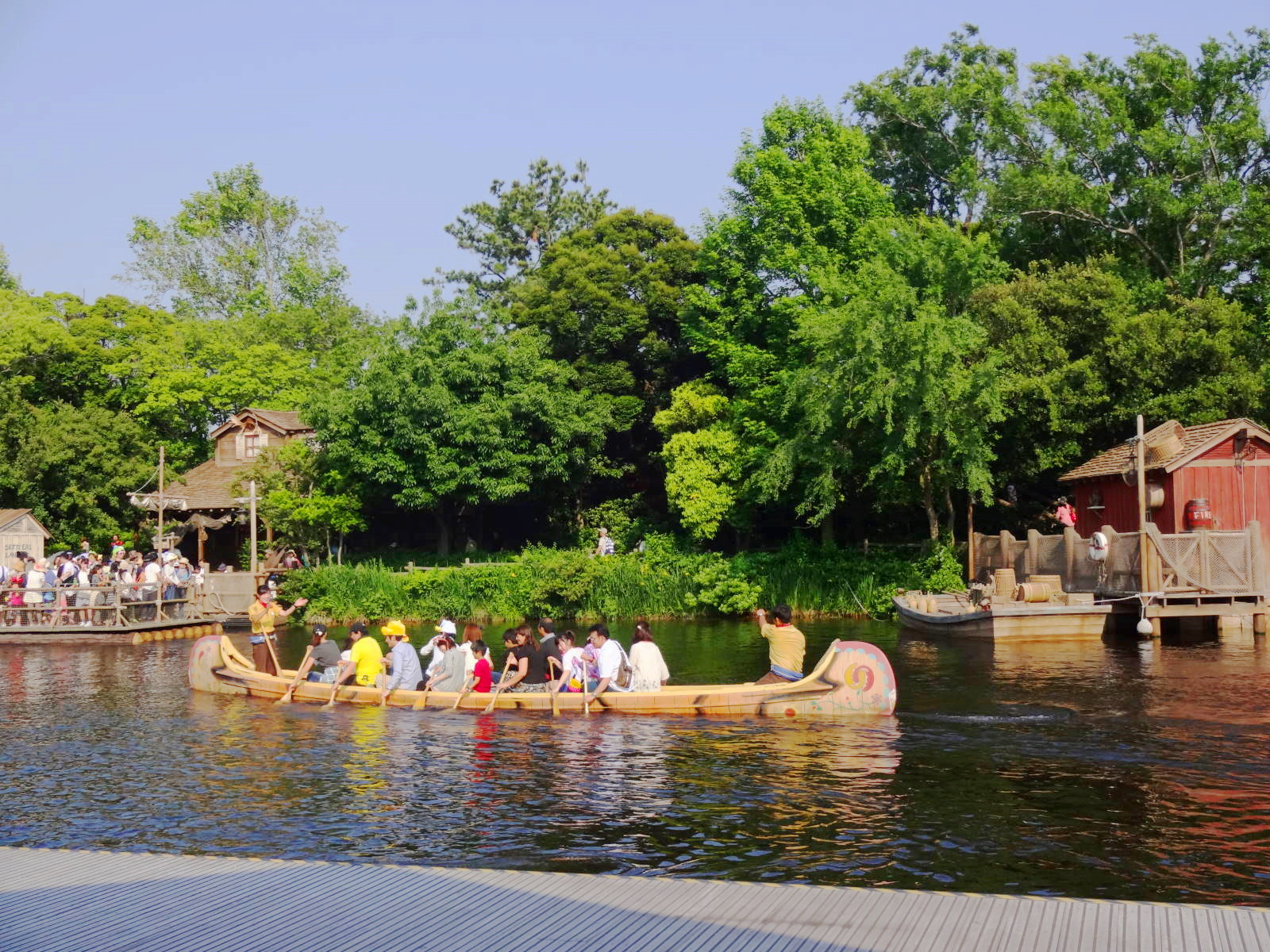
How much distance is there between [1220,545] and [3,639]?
35.2 metres

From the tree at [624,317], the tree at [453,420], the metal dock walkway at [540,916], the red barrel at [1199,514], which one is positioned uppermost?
the tree at [624,317]

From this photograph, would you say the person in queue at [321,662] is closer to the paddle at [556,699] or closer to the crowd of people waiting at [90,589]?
the paddle at [556,699]

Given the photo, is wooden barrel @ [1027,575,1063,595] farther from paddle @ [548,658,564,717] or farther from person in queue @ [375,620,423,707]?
person in queue @ [375,620,423,707]

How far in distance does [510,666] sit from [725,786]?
277 inches

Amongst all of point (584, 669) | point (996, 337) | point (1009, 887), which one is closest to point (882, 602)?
point (996, 337)

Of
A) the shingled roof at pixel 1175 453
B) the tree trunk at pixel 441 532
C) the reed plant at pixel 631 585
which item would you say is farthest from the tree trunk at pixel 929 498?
the tree trunk at pixel 441 532

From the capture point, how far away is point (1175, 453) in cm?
3281

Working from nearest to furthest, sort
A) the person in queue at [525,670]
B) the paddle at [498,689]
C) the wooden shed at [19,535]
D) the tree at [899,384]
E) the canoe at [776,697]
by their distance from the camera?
the canoe at [776,697] → the paddle at [498,689] → the person in queue at [525,670] → the tree at [899,384] → the wooden shed at [19,535]

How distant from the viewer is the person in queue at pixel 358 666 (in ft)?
74.7

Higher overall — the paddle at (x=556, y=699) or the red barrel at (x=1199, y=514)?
the red barrel at (x=1199, y=514)

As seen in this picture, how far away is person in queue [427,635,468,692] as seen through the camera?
22.2 metres

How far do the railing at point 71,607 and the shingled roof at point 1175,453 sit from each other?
29598 mm

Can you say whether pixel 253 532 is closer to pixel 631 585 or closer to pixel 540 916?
pixel 631 585

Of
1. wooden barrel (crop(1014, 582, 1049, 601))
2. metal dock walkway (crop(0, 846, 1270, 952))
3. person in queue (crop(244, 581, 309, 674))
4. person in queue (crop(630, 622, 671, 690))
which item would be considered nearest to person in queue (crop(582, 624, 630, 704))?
person in queue (crop(630, 622, 671, 690))
